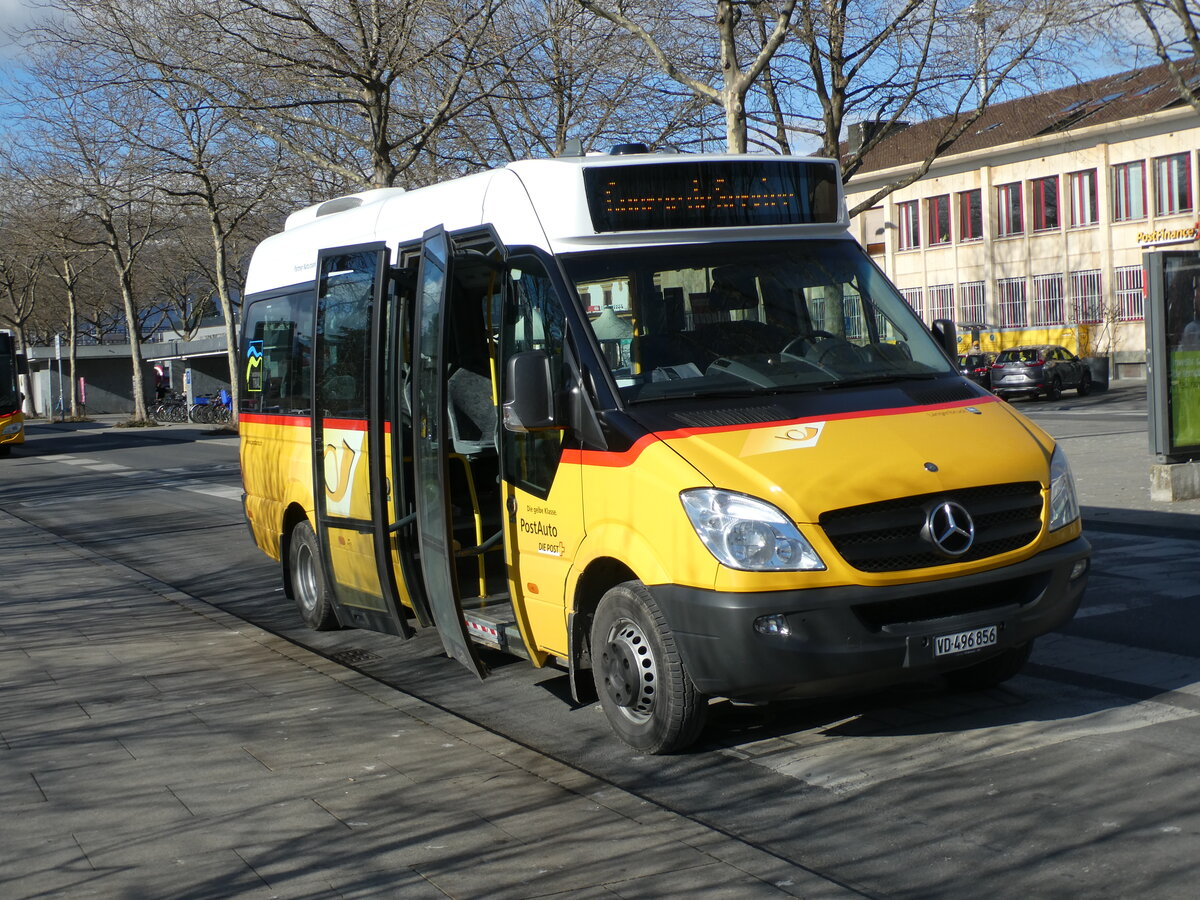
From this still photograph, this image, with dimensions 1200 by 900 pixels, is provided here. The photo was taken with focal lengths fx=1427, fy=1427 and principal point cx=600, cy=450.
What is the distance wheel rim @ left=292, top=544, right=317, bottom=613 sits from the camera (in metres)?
9.80

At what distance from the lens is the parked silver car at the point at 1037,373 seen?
138ft

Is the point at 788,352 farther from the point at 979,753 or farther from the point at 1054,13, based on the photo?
the point at 1054,13

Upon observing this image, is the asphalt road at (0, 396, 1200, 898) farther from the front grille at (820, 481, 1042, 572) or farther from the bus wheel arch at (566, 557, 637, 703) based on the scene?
the front grille at (820, 481, 1042, 572)

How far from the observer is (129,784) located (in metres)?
6.07

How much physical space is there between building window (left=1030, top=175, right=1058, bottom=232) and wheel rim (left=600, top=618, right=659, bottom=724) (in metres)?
54.3

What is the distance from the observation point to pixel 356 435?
338 inches

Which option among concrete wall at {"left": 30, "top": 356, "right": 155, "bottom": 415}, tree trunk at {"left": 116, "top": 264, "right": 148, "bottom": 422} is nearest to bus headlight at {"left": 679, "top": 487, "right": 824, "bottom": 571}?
tree trunk at {"left": 116, "top": 264, "right": 148, "bottom": 422}

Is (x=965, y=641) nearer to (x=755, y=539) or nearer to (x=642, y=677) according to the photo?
(x=755, y=539)

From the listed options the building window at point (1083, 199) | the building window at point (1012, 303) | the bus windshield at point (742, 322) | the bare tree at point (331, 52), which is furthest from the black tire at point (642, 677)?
the building window at point (1012, 303)

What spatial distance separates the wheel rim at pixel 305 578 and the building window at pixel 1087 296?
4888cm

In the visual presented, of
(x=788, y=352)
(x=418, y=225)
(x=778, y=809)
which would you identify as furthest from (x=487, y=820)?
(x=418, y=225)

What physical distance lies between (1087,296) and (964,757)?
52542mm

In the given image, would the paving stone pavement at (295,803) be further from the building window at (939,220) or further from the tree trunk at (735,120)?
the building window at (939,220)

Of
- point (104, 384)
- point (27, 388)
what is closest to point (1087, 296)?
point (104, 384)
